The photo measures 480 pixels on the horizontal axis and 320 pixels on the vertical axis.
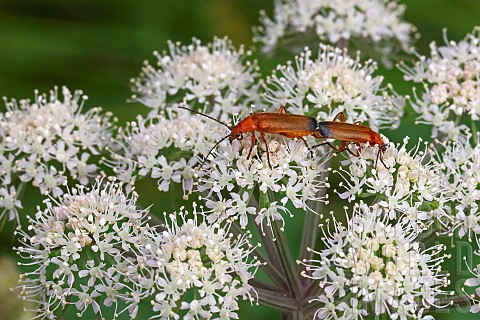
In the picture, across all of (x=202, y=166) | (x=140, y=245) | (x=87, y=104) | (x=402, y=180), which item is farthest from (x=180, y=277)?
(x=87, y=104)

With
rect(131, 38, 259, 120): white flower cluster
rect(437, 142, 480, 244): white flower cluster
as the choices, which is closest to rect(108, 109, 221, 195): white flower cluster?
rect(131, 38, 259, 120): white flower cluster

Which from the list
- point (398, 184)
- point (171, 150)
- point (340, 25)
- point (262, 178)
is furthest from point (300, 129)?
point (340, 25)

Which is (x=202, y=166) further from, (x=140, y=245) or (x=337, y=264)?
(x=337, y=264)

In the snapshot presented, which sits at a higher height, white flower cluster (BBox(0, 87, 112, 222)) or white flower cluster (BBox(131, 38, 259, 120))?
white flower cluster (BBox(131, 38, 259, 120))

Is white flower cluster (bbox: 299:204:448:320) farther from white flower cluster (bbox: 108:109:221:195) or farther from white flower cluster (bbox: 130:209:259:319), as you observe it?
white flower cluster (bbox: 108:109:221:195)

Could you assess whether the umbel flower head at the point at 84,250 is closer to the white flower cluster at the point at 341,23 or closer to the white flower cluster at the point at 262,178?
the white flower cluster at the point at 262,178

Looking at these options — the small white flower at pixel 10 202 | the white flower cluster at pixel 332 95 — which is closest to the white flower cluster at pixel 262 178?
the white flower cluster at pixel 332 95
